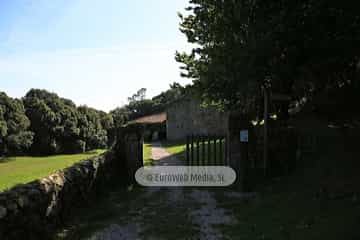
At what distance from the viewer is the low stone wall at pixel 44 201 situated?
12.1ft

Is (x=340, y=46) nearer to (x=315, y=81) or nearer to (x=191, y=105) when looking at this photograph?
(x=315, y=81)

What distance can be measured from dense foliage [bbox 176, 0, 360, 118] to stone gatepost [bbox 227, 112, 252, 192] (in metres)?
0.73

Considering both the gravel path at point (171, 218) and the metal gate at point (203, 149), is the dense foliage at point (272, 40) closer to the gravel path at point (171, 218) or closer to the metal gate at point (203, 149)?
the metal gate at point (203, 149)

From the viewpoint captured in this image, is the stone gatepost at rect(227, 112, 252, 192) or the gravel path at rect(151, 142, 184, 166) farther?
the gravel path at rect(151, 142, 184, 166)

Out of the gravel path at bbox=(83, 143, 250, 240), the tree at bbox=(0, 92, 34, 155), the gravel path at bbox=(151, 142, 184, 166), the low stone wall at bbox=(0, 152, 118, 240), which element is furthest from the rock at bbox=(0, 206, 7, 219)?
the tree at bbox=(0, 92, 34, 155)

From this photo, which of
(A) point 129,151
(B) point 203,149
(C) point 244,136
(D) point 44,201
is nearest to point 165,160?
(B) point 203,149

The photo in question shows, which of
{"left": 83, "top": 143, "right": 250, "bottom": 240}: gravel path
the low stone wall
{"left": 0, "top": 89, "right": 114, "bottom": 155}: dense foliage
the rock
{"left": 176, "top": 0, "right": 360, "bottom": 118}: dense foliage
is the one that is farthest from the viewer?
{"left": 0, "top": 89, "right": 114, "bottom": 155}: dense foliage

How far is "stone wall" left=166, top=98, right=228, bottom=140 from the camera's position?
83.0 ft

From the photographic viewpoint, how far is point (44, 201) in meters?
4.50

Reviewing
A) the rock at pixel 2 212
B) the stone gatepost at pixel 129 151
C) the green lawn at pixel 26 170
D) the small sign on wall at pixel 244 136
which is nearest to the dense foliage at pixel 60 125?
the green lawn at pixel 26 170

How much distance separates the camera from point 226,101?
986cm

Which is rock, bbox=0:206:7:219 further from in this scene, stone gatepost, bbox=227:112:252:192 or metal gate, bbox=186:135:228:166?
metal gate, bbox=186:135:228:166

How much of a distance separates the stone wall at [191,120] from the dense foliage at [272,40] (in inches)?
588

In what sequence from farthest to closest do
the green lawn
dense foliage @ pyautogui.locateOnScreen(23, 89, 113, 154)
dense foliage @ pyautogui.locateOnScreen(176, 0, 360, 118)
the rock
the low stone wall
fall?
dense foliage @ pyautogui.locateOnScreen(23, 89, 113, 154), the green lawn, dense foliage @ pyautogui.locateOnScreen(176, 0, 360, 118), the low stone wall, the rock
